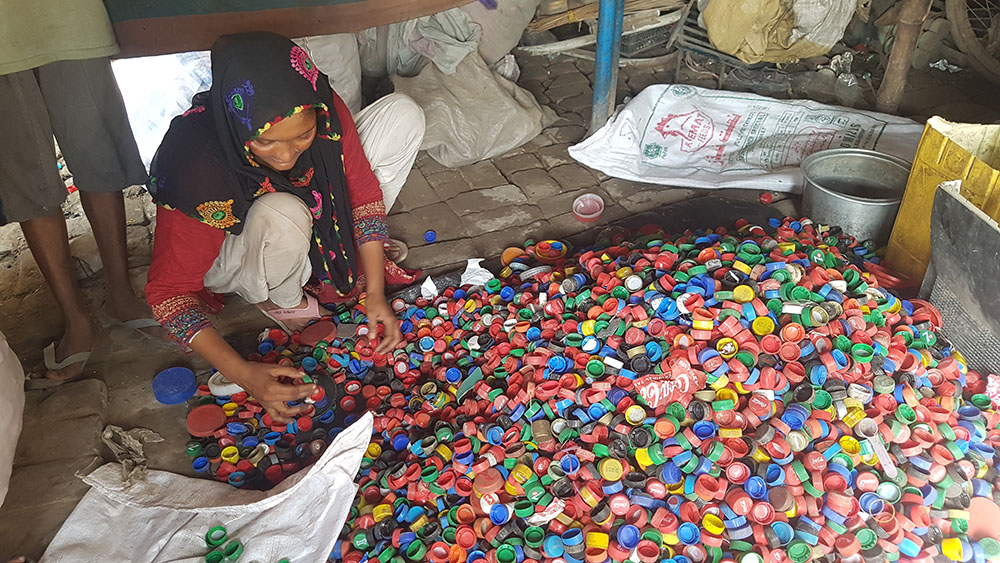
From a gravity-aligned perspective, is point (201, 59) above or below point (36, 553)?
above

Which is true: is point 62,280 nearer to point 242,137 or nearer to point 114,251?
point 114,251

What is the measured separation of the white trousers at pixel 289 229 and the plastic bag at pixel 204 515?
0.62 metres

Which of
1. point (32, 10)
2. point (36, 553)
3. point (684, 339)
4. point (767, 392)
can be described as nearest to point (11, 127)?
point (32, 10)

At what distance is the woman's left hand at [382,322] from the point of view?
2.49 m

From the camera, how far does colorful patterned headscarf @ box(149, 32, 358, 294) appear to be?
74.7 inches

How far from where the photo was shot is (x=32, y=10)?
186 cm

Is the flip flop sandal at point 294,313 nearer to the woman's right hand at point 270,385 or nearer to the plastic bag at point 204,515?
the woman's right hand at point 270,385

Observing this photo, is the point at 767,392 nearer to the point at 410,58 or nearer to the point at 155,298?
the point at 155,298

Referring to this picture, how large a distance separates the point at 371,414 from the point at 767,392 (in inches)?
47.9

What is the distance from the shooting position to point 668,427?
2021mm

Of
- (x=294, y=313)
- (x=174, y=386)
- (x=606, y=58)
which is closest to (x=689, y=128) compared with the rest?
(x=606, y=58)

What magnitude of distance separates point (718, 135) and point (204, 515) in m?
2.92

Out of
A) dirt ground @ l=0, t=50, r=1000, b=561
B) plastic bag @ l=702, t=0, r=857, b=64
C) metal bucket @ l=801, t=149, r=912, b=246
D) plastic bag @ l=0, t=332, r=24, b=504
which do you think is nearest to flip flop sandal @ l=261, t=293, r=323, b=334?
dirt ground @ l=0, t=50, r=1000, b=561

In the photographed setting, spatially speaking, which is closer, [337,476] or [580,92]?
[337,476]
